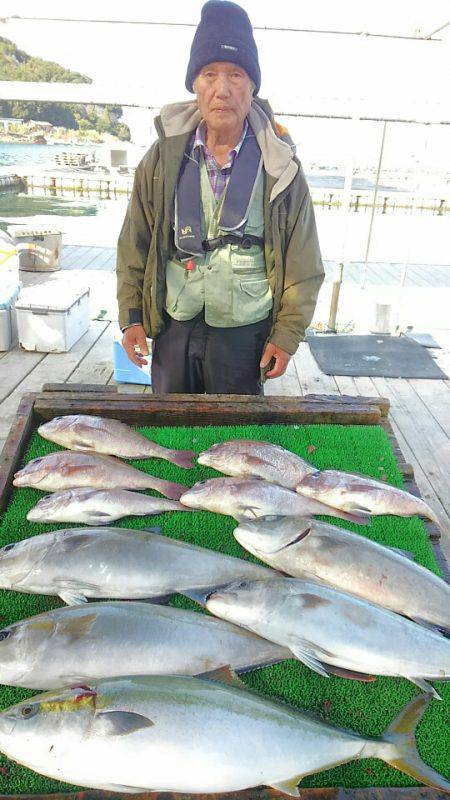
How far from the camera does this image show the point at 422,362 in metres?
6.46

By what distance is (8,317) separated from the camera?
20.1 feet

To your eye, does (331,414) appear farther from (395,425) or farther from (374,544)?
(395,425)

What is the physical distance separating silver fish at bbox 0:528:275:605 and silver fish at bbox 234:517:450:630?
0.09 metres

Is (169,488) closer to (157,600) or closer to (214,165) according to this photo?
(157,600)

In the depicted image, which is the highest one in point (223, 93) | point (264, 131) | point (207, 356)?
point (223, 93)

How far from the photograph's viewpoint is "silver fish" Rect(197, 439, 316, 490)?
227cm

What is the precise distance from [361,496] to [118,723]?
1.24 m

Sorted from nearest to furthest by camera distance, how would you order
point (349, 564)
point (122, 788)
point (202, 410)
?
point (122, 788)
point (349, 564)
point (202, 410)

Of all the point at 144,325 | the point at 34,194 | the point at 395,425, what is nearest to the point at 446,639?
the point at 144,325

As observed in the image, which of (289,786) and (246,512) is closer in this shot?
(289,786)

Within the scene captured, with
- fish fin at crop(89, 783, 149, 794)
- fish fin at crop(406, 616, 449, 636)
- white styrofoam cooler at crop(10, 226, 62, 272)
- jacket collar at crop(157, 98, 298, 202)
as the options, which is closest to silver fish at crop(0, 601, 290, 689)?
fish fin at crop(89, 783, 149, 794)

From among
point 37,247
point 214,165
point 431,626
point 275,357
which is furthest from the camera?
point 37,247

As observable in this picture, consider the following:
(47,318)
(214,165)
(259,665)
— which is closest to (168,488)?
(259,665)

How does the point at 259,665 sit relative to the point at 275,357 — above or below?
below
